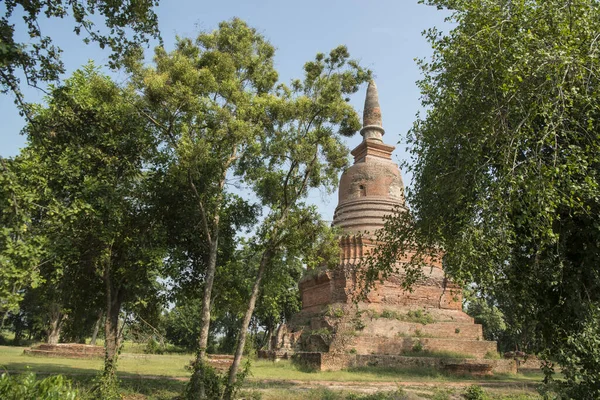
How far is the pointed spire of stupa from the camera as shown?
78.8 feet

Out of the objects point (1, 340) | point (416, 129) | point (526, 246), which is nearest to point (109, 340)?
point (416, 129)

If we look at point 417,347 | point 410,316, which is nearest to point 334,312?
point 410,316

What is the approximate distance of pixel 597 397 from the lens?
5.68 meters

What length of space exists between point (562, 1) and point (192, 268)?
30.0 feet

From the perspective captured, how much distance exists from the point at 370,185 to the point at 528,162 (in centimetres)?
1671

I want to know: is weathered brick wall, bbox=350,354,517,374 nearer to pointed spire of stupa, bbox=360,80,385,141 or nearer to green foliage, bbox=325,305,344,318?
green foliage, bbox=325,305,344,318

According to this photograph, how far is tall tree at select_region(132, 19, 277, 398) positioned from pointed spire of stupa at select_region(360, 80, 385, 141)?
14.3 m

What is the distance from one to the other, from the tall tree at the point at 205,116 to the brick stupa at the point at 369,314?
7.61 m

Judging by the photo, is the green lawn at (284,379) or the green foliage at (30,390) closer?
the green foliage at (30,390)

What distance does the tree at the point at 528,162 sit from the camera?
17.0 feet

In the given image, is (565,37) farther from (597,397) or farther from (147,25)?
(147,25)

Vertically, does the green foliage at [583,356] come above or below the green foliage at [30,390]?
above

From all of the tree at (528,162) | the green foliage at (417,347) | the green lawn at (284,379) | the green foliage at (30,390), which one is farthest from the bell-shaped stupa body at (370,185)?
the green foliage at (30,390)

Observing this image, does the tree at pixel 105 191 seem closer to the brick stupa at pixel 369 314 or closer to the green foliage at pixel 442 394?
the green foliage at pixel 442 394
